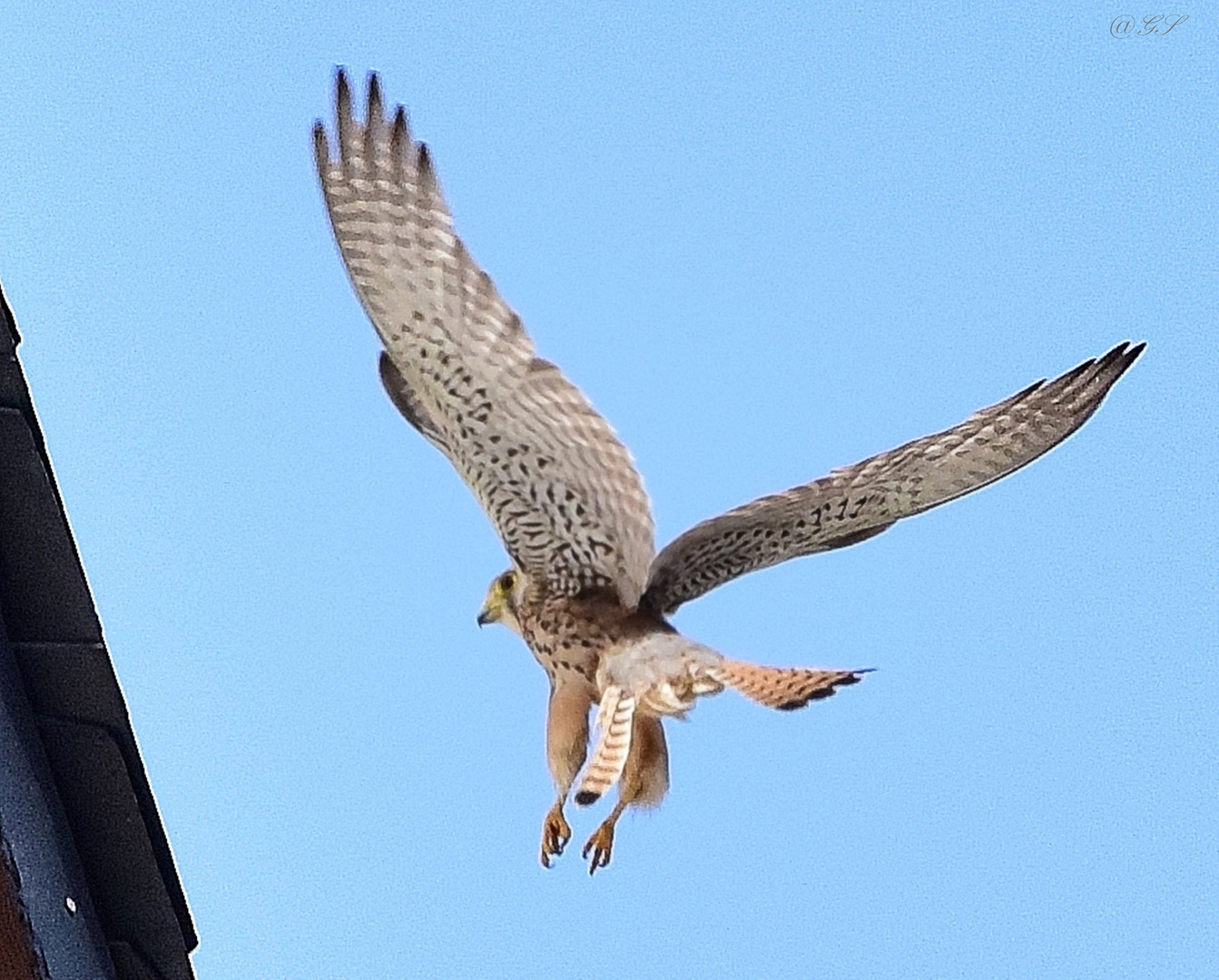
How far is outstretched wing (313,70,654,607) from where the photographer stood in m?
4.31

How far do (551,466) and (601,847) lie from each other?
0.92m

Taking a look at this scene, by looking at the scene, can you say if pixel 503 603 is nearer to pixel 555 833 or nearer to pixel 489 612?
pixel 489 612

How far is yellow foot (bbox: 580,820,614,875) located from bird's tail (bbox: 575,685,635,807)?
28cm

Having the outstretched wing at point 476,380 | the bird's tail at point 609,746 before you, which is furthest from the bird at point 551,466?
the bird's tail at point 609,746

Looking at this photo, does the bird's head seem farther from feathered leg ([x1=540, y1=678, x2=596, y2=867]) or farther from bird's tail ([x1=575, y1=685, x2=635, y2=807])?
bird's tail ([x1=575, y1=685, x2=635, y2=807])

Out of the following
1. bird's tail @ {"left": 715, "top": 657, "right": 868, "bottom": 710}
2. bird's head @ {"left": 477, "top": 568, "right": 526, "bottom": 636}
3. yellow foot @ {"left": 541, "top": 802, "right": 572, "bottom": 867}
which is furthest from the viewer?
bird's head @ {"left": 477, "top": 568, "right": 526, "bottom": 636}

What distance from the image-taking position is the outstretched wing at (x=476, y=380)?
4312mm

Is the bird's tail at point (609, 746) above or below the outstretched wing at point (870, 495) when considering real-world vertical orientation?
below

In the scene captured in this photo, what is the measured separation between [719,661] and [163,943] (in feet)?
4.76

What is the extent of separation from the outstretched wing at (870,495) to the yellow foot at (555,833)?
21.5 inches

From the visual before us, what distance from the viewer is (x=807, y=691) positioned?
10.6ft

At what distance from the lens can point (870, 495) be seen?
14.1ft

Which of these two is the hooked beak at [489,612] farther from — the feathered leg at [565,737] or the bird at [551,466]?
the feathered leg at [565,737]

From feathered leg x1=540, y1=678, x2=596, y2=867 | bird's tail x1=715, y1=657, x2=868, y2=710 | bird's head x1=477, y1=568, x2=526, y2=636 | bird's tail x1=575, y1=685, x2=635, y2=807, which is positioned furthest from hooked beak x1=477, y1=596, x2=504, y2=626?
bird's tail x1=715, y1=657, x2=868, y2=710
